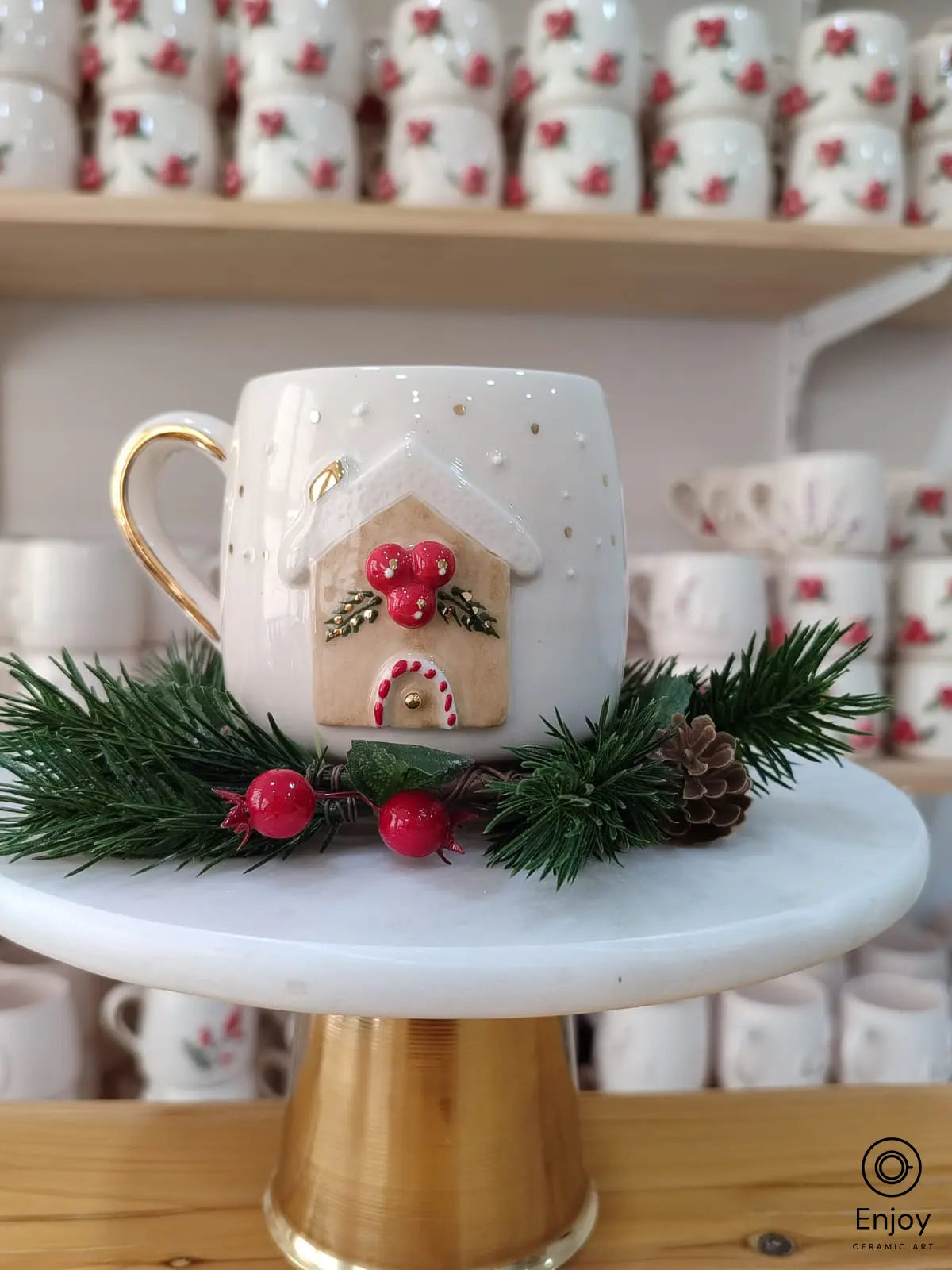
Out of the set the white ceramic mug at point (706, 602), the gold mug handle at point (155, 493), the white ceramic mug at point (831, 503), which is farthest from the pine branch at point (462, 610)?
the white ceramic mug at point (831, 503)

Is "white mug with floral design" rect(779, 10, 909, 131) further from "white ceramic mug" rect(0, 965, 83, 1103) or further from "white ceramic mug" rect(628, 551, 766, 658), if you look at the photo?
"white ceramic mug" rect(0, 965, 83, 1103)

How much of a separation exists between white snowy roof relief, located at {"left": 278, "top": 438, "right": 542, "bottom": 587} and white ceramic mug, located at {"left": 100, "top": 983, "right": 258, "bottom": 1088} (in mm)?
526

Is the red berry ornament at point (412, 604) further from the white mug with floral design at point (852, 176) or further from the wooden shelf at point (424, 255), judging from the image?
the white mug with floral design at point (852, 176)

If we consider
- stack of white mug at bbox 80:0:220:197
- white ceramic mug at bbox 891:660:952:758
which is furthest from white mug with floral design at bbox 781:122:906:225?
stack of white mug at bbox 80:0:220:197

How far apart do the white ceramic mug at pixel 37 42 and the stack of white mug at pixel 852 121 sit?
0.56 metres

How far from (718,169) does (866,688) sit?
1.37 ft

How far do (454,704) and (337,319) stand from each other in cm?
69

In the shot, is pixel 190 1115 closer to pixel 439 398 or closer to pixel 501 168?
pixel 439 398

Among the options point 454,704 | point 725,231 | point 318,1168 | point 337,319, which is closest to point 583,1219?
point 318,1168

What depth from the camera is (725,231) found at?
0.73 meters

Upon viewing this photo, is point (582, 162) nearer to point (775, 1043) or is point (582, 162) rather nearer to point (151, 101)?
point (151, 101)

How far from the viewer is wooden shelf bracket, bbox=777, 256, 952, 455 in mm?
776

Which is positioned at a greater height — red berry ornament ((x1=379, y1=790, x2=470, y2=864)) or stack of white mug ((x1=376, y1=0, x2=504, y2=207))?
stack of white mug ((x1=376, y1=0, x2=504, y2=207))

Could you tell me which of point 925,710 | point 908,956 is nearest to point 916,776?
point 925,710
